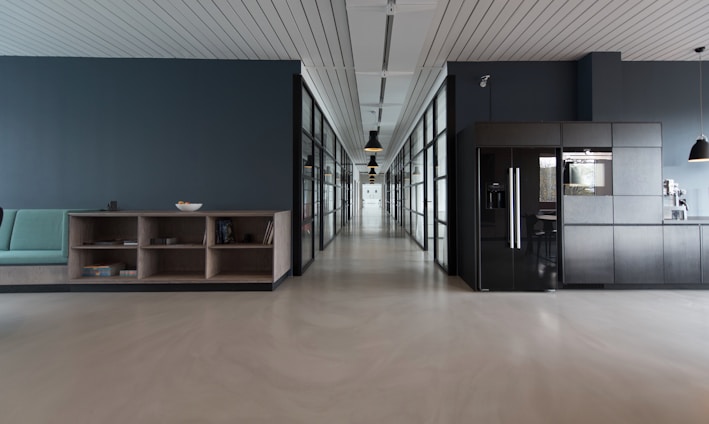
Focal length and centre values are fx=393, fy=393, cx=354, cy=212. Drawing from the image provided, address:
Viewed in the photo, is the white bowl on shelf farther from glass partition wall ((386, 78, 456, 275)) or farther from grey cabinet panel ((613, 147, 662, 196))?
grey cabinet panel ((613, 147, 662, 196))

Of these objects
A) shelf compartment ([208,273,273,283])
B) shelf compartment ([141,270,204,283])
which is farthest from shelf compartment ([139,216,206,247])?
shelf compartment ([208,273,273,283])

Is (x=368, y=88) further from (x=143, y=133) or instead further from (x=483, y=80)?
(x=143, y=133)

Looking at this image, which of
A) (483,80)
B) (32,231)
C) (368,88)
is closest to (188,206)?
(32,231)

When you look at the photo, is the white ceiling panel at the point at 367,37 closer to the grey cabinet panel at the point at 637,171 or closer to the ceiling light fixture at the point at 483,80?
the ceiling light fixture at the point at 483,80

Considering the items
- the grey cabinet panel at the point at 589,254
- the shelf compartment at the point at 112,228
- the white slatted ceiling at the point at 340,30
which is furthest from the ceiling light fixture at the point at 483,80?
the shelf compartment at the point at 112,228

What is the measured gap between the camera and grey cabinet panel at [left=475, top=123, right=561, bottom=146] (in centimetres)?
521

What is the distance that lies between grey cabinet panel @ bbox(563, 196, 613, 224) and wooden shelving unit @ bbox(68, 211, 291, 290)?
3.93 m

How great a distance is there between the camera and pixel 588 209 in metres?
5.29

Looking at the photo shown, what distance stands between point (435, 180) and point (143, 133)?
5050mm

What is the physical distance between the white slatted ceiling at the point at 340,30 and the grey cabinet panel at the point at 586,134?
1.15 m

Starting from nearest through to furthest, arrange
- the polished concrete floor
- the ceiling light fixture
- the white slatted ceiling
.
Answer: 1. the polished concrete floor
2. the white slatted ceiling
3. the ceiling light fixture

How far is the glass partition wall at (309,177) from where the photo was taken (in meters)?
6.07

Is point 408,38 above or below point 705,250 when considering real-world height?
above

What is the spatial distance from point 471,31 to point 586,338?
12.5ft
